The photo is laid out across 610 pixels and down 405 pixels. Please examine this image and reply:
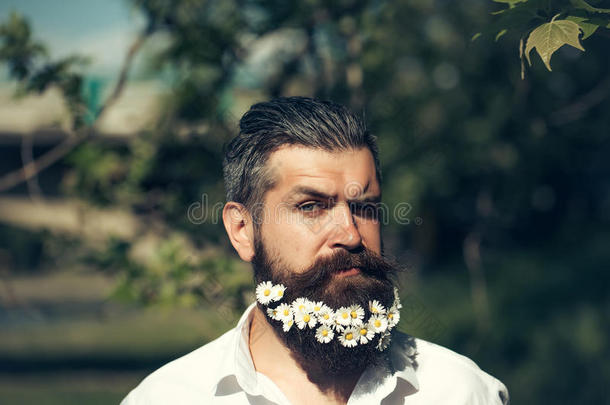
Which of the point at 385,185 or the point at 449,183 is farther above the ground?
the point at 449,183

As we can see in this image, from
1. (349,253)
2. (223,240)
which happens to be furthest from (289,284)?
(223,240)

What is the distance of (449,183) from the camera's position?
30.6 ft

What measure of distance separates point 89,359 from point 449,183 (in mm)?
5808

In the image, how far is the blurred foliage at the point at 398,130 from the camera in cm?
488

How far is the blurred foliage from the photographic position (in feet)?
16.0

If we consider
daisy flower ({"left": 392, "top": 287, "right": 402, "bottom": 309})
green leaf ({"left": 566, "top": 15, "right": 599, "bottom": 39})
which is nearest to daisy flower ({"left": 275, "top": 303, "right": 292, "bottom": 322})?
daisy flower ({"left": 392, "top": 287, "right": 402, "bottom": 309})

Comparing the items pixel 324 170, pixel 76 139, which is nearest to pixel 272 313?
pixel 324 170

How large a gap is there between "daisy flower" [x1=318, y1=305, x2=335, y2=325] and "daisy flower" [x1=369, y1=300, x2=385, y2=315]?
17cm

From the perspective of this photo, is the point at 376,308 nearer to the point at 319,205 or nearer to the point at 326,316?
the point at 326,316

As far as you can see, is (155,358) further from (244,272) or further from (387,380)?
(387,380)

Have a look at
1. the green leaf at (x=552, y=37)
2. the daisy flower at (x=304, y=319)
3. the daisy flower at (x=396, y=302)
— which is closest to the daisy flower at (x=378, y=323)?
the daisy flower at (x=396, y=302)

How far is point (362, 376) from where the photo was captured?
268 centimetres

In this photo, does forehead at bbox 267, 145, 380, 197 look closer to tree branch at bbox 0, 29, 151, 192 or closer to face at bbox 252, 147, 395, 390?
face at bbox 252, 147, 395, 390

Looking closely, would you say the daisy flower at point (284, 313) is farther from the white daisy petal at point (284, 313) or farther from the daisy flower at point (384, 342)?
the daisy flower at point (384, 342)
